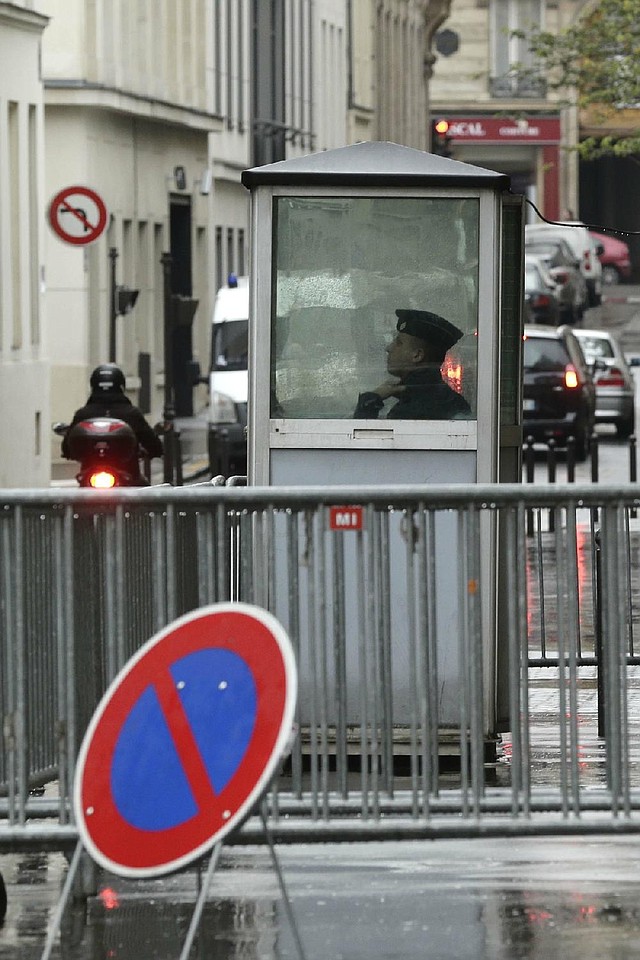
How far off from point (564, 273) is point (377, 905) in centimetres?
5388

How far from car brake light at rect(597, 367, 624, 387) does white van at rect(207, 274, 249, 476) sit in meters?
8.46

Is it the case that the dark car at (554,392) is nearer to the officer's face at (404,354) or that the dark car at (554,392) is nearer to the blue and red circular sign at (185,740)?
the officer's face at (404,354)

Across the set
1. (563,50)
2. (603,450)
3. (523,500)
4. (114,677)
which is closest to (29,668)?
(114,677)

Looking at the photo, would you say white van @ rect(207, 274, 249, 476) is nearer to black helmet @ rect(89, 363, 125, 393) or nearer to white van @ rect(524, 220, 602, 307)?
black helmet @ rect(89, 363, 125, 393)

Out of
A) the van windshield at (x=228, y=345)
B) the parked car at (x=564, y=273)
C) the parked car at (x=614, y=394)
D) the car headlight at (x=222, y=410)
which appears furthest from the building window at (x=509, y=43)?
the car headlight at (x=222, y=410)

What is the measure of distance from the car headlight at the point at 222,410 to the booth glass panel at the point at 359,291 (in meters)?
17.9

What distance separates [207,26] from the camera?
148ft

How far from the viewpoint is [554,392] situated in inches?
1220

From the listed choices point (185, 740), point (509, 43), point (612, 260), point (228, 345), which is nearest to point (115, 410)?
point (228, 345)

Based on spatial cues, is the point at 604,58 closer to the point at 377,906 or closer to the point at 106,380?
the point at 106,380

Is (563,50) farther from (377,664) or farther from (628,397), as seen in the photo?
(377,664)

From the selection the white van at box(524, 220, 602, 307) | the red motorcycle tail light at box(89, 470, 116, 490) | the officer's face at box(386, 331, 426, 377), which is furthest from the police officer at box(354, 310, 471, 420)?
the white van at box(524, 220, 602, 307)

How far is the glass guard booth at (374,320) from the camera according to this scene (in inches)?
355

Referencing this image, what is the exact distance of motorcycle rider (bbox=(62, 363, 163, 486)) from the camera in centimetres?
1936
